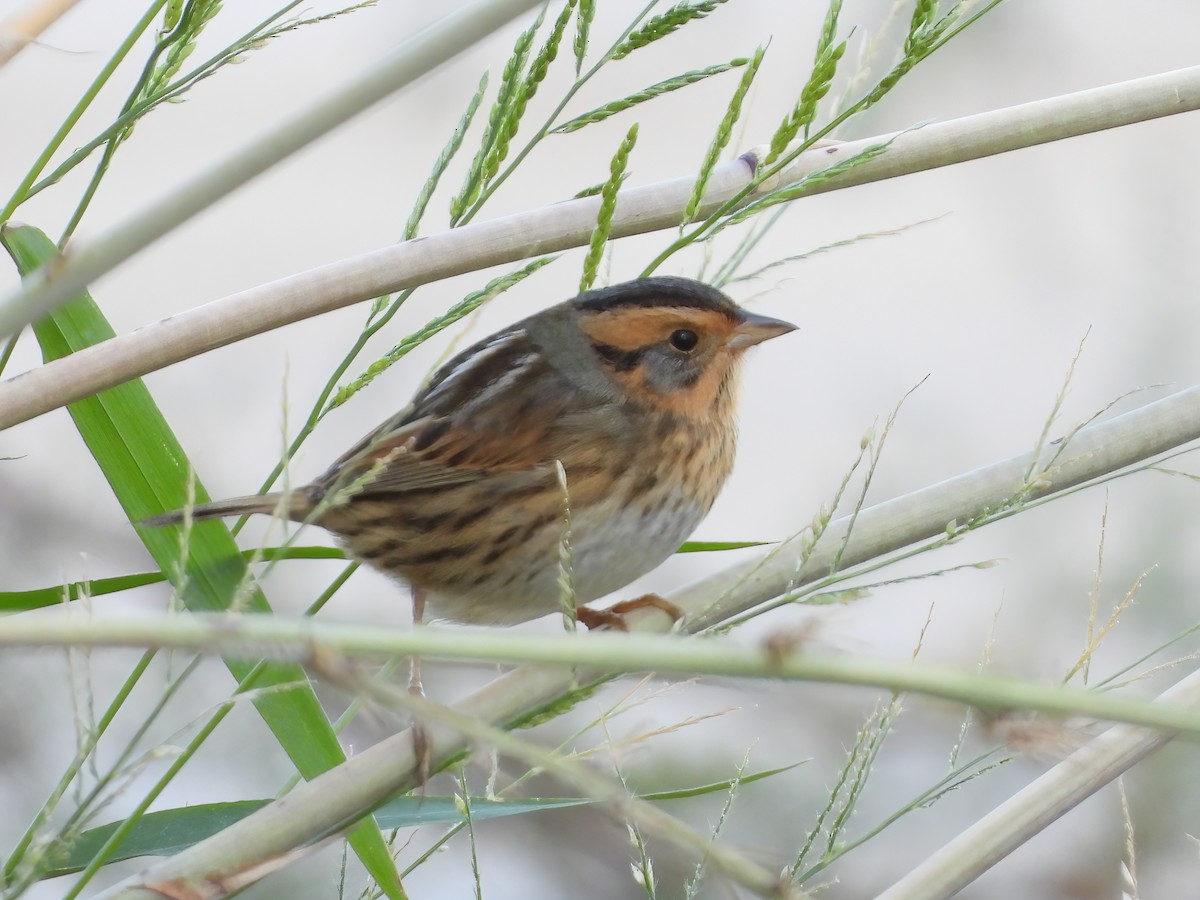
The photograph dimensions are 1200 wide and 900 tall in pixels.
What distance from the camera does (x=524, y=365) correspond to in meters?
1.56

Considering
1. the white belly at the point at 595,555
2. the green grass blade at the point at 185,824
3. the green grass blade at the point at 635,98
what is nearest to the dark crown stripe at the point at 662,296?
the white belly at the point at 595,555

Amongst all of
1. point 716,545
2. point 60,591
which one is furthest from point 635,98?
point 60,591

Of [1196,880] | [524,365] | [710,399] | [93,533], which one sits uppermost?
[93,533]

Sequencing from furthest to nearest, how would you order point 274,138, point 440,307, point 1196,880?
point 440,307 < point 1196,880 < point 274,138

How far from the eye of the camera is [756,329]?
5.13ft

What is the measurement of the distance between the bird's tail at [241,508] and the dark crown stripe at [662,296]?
39cm

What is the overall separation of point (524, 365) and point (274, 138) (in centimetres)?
94

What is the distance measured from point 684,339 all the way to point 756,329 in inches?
3.3

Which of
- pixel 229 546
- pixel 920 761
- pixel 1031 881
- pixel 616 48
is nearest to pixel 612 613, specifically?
pixel 229 546

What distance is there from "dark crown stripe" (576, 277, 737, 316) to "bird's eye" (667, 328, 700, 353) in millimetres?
40

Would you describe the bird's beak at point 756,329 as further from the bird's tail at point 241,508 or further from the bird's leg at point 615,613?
the bird's tail at point 241,508

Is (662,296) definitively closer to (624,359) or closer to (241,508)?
(624,359)

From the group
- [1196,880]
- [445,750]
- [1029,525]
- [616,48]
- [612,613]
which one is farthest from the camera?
[1029,525]

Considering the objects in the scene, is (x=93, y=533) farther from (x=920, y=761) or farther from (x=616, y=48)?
(x=616, y=48)
